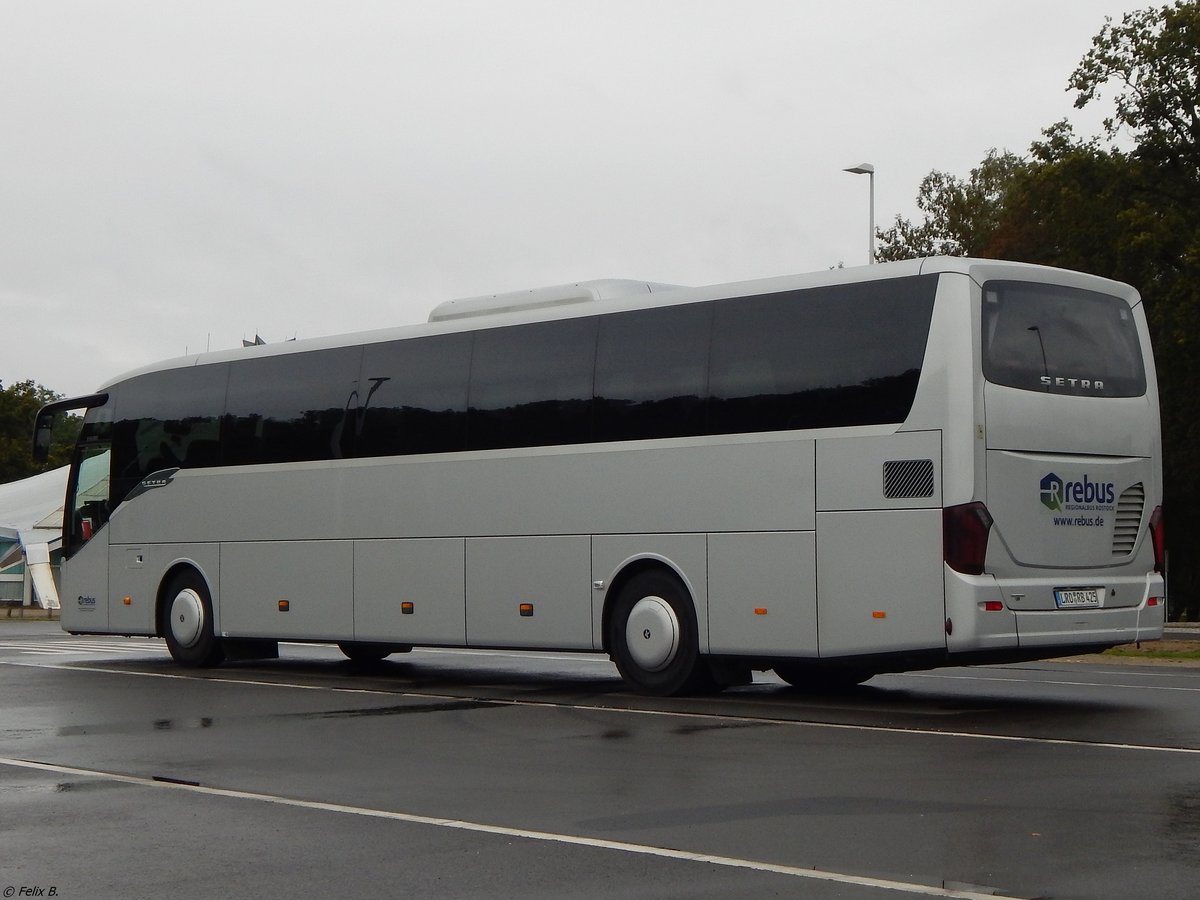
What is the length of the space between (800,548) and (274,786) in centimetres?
629

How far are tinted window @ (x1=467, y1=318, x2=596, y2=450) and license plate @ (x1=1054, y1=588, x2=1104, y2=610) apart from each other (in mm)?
4686

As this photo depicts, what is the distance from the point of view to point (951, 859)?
24.5 ft

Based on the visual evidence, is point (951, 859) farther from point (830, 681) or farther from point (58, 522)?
point (58, 522)

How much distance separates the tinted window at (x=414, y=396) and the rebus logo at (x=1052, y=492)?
6.18m

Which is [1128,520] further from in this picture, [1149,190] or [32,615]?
[32,615]

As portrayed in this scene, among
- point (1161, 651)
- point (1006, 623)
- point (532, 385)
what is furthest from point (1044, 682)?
point (1161, 651)

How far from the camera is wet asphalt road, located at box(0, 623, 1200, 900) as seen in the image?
282 inches

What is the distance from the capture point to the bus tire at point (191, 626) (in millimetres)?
21250

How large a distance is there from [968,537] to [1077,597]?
1305 mm

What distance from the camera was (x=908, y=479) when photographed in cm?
1435

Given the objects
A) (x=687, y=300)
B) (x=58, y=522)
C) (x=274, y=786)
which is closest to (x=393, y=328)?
(x=687, y=300)

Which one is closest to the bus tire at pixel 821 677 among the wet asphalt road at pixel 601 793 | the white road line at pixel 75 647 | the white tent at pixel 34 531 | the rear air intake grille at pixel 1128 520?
the wet asphalt road at pixel 601 793

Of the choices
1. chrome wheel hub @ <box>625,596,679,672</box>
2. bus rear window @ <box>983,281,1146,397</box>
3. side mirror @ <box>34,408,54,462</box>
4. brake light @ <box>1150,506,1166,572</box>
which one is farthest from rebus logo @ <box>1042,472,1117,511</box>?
side mirror @ <box>34,408,54,462</box>

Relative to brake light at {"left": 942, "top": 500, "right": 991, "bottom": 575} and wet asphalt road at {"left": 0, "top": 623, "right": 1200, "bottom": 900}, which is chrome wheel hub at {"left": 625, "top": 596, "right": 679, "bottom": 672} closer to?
wet asphalt road at {"left": 0, "top": 623, "right": 1200, "bottom": 900}
